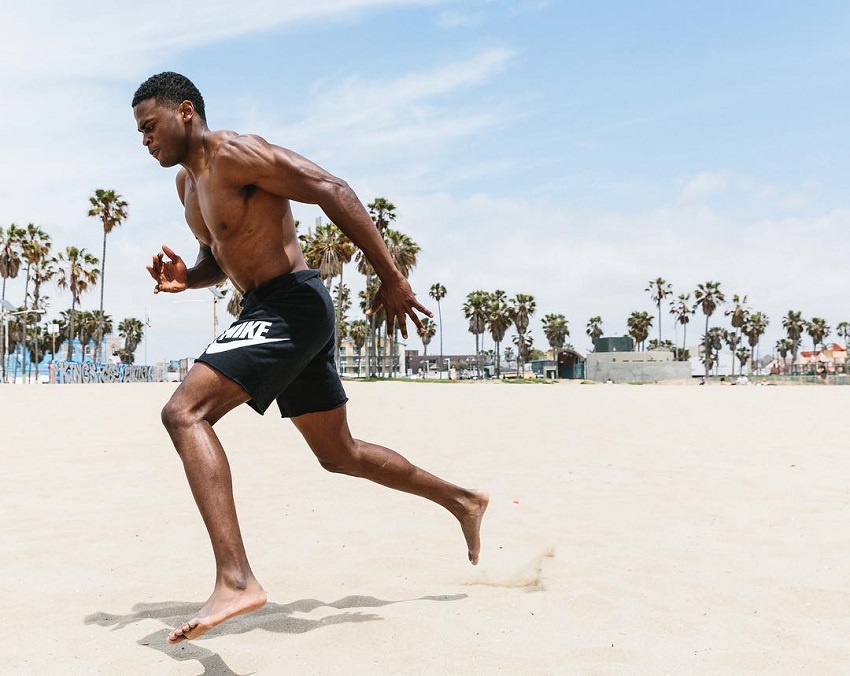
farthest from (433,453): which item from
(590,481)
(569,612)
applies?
(569,612)

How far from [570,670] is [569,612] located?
66 centimetres

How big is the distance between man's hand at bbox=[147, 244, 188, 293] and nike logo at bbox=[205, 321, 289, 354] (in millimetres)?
764

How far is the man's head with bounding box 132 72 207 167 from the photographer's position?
3.01 meters

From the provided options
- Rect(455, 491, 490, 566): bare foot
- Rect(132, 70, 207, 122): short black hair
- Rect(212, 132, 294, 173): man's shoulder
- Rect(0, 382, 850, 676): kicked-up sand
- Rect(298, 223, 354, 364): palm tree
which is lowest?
Rect(0, 382, 850, 676): kicked-up sand

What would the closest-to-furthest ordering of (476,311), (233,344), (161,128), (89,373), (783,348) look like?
(233,344) < (161,128) < (89,373) < (476,311) < (783,348)

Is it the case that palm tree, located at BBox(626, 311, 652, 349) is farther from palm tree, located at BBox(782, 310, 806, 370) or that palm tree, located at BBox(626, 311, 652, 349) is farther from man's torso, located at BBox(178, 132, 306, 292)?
man's torso, located at BBox(178, 132, 306, 292)

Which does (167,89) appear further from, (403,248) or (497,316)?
(497,316)

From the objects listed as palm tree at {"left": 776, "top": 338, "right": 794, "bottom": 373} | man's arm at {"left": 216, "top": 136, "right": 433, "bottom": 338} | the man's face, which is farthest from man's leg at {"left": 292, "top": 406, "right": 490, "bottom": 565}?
palm tree at {"left": 776, "top": 338, "right": 794, "bottom": 373}

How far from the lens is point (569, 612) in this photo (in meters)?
3.38

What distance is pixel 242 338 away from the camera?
289 cm

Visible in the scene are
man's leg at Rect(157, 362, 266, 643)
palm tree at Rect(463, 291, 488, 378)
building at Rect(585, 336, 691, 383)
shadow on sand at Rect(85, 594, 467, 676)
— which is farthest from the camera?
palm tree at Rect(463, 291, 488, 378)

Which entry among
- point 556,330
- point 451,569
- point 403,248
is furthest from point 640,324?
point 451,569

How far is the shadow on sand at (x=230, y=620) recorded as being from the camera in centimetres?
297

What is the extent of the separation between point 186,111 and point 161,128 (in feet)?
0.39
